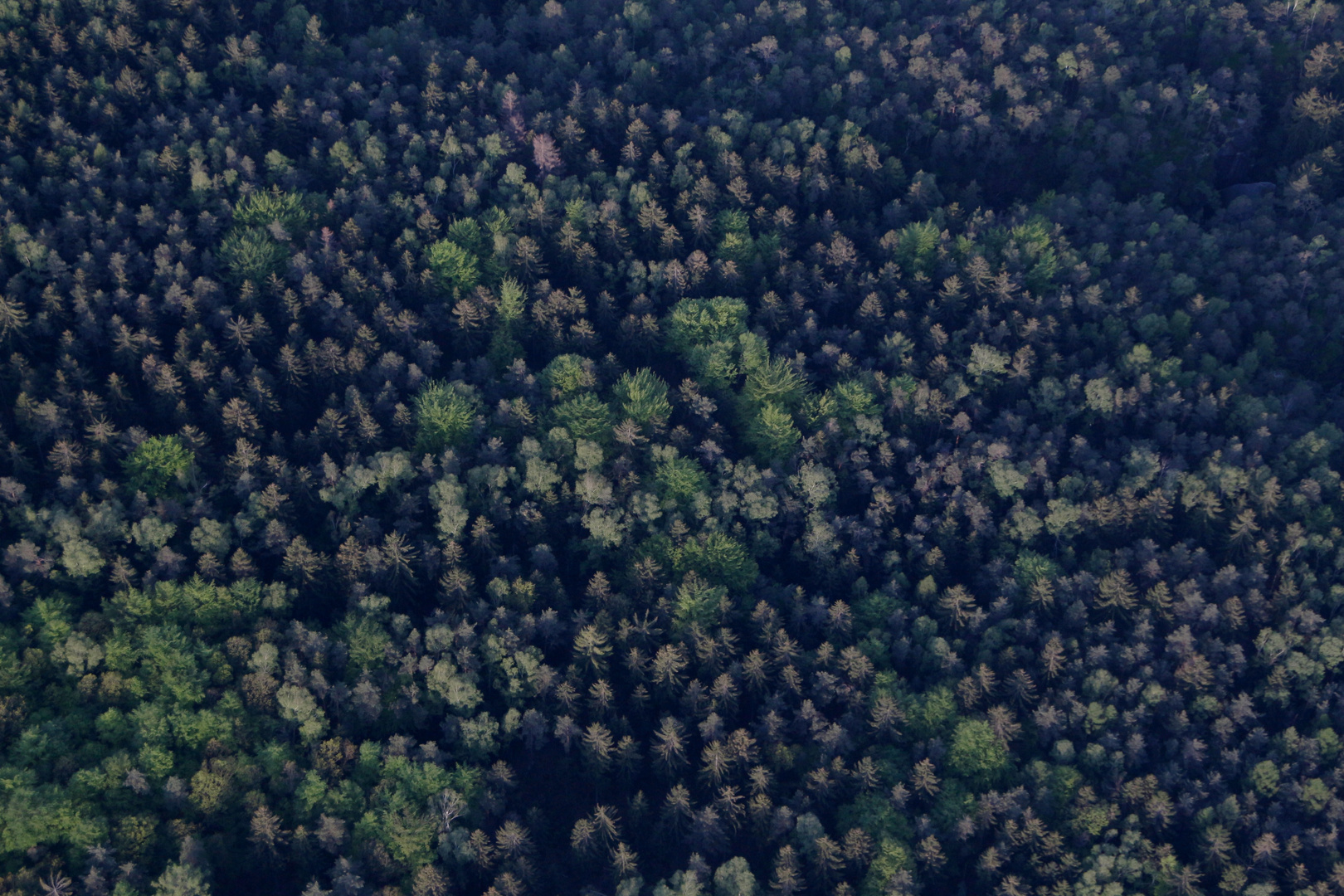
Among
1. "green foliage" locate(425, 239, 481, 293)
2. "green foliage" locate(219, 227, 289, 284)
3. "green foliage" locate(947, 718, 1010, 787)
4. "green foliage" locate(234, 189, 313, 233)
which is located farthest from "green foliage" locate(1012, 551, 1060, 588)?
"green foliage" locate(234, 189, 313, 233)

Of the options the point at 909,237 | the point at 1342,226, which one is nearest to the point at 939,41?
the point at 909,237

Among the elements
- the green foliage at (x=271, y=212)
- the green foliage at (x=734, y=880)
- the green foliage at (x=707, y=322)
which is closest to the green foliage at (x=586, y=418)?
the green foliage at (x=707, y=322)

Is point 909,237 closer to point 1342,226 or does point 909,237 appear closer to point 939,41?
point 939,41

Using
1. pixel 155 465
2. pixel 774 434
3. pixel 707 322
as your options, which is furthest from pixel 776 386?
pixel 155 465

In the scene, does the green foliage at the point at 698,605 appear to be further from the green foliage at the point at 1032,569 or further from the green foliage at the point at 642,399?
the green foliage at the point at 1032,569

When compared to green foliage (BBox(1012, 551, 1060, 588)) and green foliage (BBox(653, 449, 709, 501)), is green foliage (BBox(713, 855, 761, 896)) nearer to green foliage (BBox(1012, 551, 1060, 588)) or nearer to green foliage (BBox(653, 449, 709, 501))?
green foliage (BBox(653, 449, 709, 501))

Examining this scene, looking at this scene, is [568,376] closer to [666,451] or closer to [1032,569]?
[666,451]
